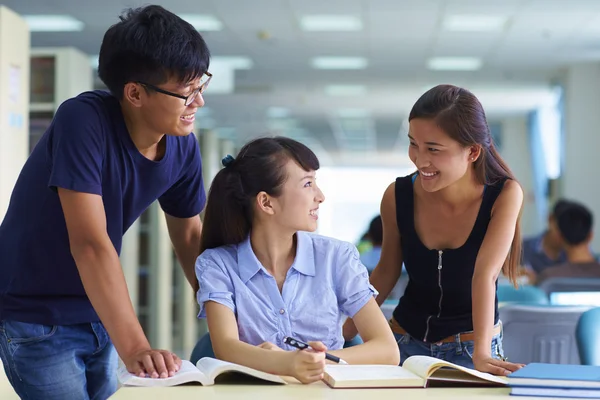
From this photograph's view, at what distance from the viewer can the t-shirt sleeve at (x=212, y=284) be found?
1989mm

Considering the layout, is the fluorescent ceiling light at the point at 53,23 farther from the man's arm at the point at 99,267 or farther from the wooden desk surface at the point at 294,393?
the wooden desk surface at the point at 294,393

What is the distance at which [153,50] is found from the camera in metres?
1.82

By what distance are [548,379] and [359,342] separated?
0.69 meters

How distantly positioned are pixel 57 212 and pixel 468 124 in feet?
3.22

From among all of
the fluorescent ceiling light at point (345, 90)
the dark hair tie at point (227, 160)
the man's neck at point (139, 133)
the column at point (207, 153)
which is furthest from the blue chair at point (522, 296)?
the fluorescent ceiling light at point (345, 90)

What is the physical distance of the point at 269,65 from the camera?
10.2m

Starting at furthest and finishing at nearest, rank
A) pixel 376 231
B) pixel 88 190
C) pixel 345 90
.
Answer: pixel 345 90 < pixel 376 231 < pixel 88 190

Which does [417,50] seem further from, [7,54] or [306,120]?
[306,120]

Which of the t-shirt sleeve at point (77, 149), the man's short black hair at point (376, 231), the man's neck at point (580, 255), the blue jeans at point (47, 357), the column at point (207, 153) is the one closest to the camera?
the t-shirt sleeve at point (77, 149)

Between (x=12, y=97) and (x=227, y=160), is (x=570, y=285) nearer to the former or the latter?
(x=227, y=160)

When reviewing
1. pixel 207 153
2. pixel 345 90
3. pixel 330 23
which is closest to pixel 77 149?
pixel 330 23

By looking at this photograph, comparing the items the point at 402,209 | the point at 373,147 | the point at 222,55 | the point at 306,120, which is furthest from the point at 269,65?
the point at 373,147

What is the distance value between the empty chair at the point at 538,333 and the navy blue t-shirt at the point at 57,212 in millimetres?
1595

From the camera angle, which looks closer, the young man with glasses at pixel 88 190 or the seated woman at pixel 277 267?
the young man with glasses at pixel 88 190
